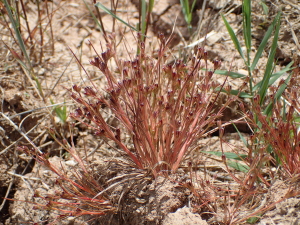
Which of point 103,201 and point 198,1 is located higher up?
point 198,1

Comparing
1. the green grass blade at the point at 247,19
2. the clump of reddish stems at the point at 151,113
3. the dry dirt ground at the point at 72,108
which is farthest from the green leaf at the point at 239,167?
the green grass blade at the point at 247,19

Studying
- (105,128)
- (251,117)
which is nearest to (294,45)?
(251,117)

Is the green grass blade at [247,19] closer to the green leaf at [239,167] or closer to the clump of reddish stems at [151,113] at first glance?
the clump of reddish stems at [151,113]

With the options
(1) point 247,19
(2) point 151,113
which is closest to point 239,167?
(2) point 151,113

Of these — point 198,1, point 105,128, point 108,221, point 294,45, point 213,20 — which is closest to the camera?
point 105,128

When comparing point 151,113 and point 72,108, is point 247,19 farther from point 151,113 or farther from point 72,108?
point 72,108

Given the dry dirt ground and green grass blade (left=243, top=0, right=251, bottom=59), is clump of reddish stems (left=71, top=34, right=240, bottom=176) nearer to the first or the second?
the dry dirt ground

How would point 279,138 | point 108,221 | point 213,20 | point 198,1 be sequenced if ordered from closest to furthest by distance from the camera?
point 279,138, point 108,221, point 213,20, point 198,1

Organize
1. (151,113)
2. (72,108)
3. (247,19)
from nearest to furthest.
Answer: (151,113) → (247,19) → (72,108)

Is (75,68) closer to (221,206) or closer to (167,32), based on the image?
(167,32)
